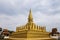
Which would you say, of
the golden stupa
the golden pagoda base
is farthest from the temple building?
the golden pagoda base

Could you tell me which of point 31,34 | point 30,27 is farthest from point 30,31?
point 30,27

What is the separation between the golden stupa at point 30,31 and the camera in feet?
58.1

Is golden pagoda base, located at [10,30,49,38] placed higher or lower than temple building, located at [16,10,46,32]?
lower

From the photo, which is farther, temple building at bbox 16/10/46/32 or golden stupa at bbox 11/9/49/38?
temple building at bbox 16/10/46/32

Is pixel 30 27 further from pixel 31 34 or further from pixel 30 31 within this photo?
pixel 31 34

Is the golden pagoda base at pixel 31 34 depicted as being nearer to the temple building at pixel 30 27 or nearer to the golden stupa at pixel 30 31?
the golden stupa at pixel 30 31

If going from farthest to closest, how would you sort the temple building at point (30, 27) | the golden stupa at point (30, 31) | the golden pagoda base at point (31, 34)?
the temple building at point (30, 27), the golden stupa at point (30, 31), the golden pagoda base at point (31, 34)

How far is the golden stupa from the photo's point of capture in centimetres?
1770

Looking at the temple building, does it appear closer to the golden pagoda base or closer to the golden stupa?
the golden stupa

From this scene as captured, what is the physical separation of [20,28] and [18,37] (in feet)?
4.27

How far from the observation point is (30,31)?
17.8 metres

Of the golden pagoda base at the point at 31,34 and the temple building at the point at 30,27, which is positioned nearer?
the golden pagoda base at the point at 31,34

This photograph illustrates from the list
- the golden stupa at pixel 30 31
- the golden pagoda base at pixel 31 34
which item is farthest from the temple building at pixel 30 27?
the golden pagoda base at pixel 31 34

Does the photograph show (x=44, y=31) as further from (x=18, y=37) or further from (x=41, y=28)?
(x=18, y=37)
